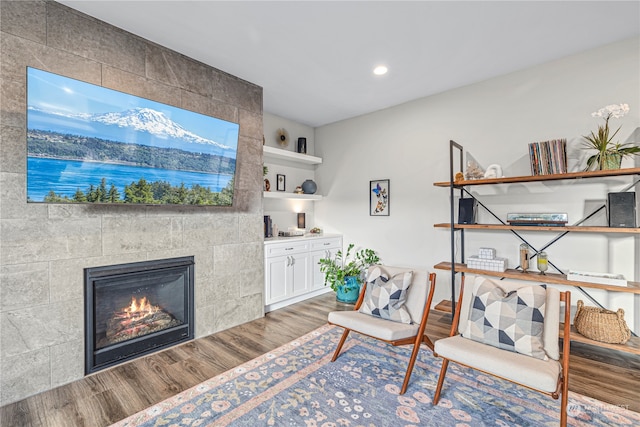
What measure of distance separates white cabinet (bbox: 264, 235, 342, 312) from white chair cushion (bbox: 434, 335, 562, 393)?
7.21 ft

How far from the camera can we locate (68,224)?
219 centimetres

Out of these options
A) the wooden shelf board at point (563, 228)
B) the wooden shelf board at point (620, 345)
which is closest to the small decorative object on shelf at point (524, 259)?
the wooden shelf board at point (563, 228)

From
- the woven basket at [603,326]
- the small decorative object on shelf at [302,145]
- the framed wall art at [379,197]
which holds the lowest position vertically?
the woven basket at [603,326]

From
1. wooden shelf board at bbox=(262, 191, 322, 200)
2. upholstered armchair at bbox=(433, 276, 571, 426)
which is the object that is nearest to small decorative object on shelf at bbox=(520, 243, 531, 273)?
upholstered armchair at bbox=(433, 276, 571, 426)

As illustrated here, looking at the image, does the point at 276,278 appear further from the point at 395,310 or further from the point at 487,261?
the point at 487,261

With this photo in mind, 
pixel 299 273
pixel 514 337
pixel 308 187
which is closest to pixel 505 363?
pixel 514 337

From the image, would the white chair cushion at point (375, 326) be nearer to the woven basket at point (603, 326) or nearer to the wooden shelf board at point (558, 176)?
the woven basket at point (603, 326)

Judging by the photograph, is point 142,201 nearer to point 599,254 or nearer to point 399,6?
point 399,6

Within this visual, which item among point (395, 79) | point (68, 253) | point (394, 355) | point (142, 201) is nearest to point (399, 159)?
point (395, 79)

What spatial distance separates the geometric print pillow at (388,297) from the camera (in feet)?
7.77

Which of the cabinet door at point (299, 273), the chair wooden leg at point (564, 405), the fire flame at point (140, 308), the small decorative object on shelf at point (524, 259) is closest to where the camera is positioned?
the chair wooden leg at point (564, 405)

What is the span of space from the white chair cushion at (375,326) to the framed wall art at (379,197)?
2092 mm

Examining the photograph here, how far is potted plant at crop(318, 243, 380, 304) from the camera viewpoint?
13.4 ft

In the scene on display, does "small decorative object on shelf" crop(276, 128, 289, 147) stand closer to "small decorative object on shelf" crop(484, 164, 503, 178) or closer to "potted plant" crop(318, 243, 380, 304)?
"potted plant" crop(318, 243, 380, 304)
